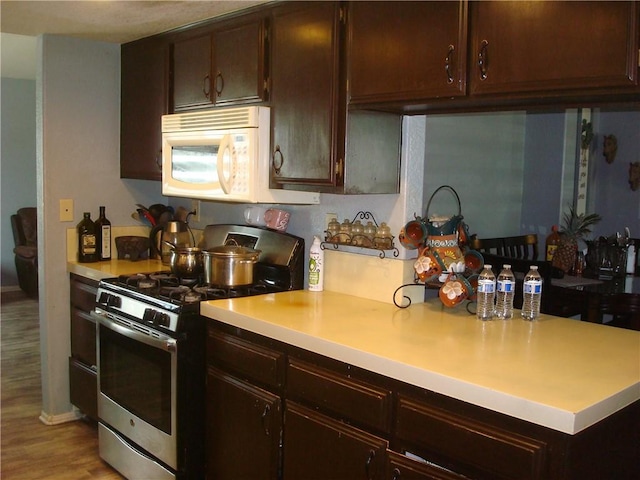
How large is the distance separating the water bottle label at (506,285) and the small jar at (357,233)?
61 cm

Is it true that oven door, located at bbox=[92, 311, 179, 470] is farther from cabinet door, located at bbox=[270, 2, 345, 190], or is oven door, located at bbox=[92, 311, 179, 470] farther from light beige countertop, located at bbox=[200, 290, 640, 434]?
cabinet door, located at bbox=[270, 2, 345, 190]

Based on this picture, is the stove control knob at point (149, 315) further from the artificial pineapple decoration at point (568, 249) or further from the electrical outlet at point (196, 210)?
the artificial pineapple decoration at point (568, 249)

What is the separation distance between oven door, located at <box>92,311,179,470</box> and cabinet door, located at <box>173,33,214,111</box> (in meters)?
1.10

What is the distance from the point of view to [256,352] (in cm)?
224

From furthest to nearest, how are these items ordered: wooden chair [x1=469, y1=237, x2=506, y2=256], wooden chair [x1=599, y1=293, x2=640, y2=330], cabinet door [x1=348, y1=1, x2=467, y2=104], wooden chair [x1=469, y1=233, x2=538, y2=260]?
wooden chair [x1=469, y1=233, x2=538, y2=260], wooden chair [x1=469, y1=237, x2=506, y2=256], wooden chair [x1=599, y1=293, x2=640, y2=330], cabinet door [x1=348, y1=1, x2=467, y2=104]

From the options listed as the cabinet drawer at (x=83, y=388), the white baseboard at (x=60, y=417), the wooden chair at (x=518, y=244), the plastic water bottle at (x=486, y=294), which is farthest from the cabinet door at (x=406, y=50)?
the white baseboard at (x=60, y=417)

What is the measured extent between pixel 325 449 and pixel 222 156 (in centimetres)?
133

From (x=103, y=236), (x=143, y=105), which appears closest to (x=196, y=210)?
(x=103, y=236)

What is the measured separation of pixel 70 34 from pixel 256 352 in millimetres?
2207

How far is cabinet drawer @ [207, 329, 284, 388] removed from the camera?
2.16 metres

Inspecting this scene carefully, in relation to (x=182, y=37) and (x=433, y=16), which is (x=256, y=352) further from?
(x=182, y=37)

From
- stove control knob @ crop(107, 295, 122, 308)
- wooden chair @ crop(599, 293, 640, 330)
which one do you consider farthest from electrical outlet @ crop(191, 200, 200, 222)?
wooden chair @ crop(599, 293, 640, 330)

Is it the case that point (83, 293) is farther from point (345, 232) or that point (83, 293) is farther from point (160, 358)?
Answer: point (345, 232)

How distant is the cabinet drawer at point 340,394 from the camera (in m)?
1.80
